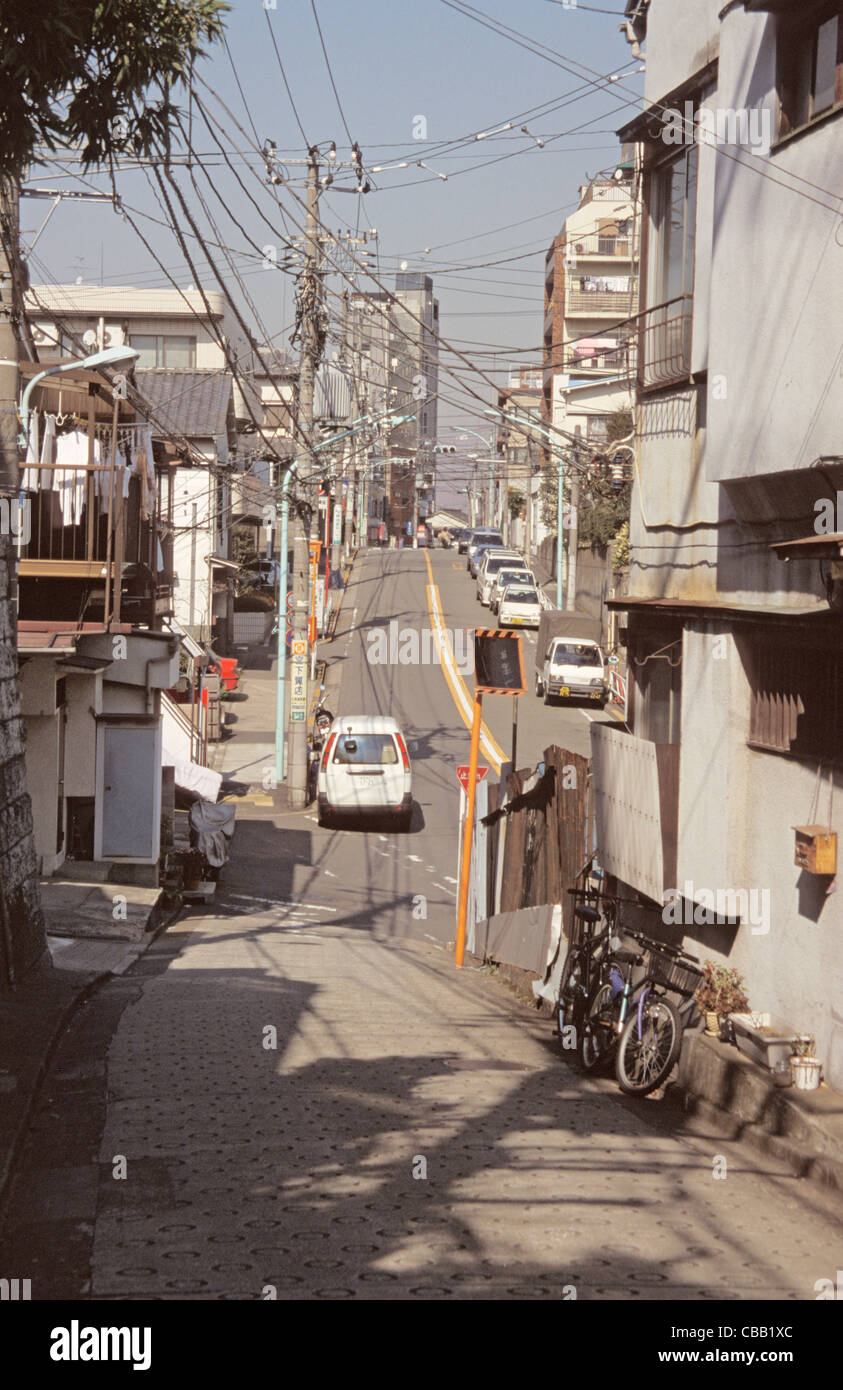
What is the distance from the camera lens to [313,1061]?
31.1ft

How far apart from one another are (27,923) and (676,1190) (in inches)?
262

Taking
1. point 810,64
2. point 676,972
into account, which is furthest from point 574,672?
point 810,64

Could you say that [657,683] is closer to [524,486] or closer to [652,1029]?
[652,1029]

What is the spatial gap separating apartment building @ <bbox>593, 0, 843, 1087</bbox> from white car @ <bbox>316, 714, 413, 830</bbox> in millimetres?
15147

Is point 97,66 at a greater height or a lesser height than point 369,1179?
greater

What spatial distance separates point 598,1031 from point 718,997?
89 cm

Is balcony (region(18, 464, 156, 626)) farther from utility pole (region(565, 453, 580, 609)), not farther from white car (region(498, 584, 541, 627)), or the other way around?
utility pole (region(565, 453, 580, 609))

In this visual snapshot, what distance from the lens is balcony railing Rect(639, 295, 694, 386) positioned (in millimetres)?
11391

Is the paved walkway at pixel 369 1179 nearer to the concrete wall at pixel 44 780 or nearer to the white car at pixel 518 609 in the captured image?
the concrete wall at pixel 44 780

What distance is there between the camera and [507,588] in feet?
188

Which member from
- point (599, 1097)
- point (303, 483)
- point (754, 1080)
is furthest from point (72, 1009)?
point (303, 483)

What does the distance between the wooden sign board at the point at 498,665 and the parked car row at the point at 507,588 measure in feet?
127

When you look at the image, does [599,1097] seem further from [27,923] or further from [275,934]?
[275,934]

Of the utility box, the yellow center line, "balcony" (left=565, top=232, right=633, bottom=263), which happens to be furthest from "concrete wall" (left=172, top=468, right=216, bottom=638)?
"balcony" (left=565, top=232, right=633, bottom=263)
